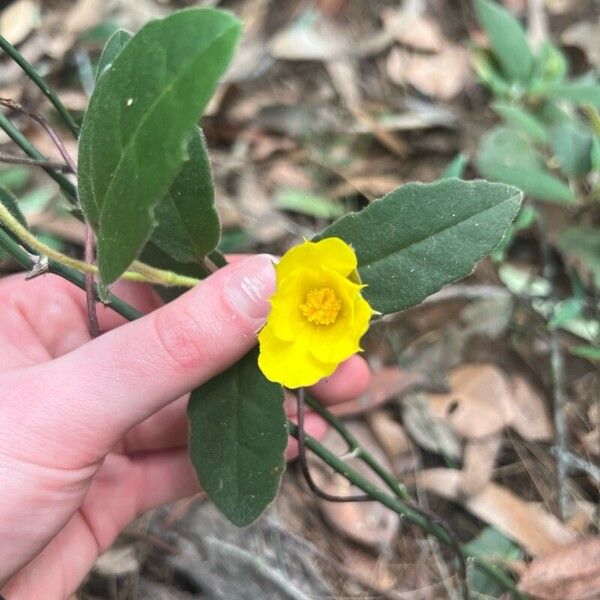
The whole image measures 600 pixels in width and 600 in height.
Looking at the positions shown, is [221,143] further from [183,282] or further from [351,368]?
[183,282]

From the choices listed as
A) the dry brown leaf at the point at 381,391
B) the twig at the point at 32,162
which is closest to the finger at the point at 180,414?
the dry brown leaf at the point at 381,391

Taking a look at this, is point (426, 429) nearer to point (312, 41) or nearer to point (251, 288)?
point (251, 288)

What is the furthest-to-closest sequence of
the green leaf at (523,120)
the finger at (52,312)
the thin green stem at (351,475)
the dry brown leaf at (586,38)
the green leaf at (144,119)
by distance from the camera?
the dry brown leaf at (586,38), the green leaf at (523,120), the finger at (52,312), the thin green stem at (351,475), the green leaf at (144,119)

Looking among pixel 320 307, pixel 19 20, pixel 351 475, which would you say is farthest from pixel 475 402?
pixel 19 20

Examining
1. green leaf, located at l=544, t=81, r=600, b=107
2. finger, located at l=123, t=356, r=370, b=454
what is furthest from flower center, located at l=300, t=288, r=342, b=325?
green leaf, located at l=544, t=81, r=600, b=107

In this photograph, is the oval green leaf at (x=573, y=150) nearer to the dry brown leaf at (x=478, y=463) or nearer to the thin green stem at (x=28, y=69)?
the dry brown leaf at (x=478, y=463)
